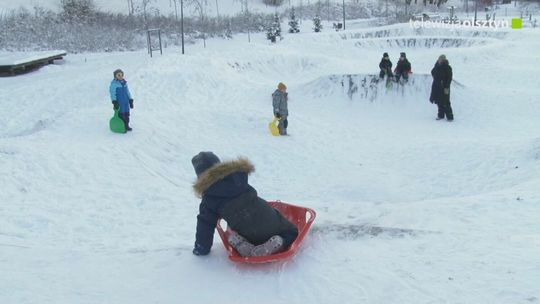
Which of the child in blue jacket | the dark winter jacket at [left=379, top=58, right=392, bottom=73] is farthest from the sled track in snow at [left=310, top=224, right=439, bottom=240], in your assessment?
the dark winter jacket at [left=379, top=58, right=392, bottom=73]

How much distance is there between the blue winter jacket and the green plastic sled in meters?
0.17

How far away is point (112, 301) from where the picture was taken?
4398 millimetres

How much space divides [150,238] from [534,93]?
1446 cm

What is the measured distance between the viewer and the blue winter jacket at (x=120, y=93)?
1071 centimetres

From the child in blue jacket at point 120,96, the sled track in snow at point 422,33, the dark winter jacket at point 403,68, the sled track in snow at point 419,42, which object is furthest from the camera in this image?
the sled track in snow at point 422,33

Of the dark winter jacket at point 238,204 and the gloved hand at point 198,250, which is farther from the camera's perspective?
the gloved hand at point 198,250

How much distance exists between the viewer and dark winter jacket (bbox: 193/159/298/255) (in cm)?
467

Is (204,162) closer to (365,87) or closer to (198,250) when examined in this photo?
(198,250)

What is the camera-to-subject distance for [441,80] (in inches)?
559

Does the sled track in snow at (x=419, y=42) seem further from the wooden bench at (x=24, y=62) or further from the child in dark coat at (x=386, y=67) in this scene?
the wooden bench at (x=24, y=62)

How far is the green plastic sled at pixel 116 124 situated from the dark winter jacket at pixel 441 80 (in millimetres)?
8759

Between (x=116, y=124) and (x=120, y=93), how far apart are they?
0.71 metres

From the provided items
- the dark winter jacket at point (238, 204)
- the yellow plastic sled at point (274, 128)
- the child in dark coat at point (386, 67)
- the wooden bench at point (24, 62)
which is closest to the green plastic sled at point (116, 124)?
the yellow plastic sled at point (274, 128)

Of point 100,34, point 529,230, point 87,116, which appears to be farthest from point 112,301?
point 100,34
